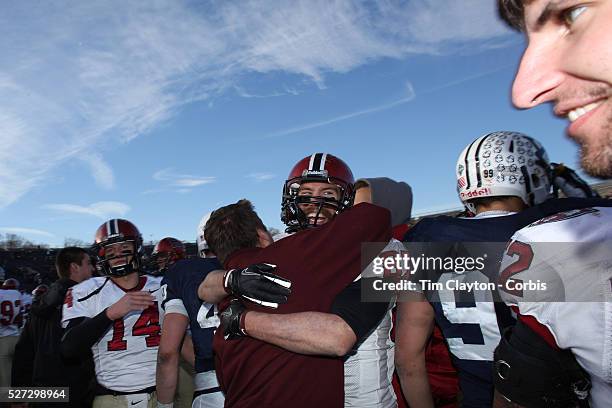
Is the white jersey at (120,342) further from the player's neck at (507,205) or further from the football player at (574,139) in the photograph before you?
the football player at (574,139)

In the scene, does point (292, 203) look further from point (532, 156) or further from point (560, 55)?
point (560, 55)

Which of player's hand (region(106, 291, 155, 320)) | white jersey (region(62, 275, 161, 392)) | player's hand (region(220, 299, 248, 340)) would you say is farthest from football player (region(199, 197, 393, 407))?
white jersey (region(62, 275, 161, 392))

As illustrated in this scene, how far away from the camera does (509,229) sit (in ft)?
8.20

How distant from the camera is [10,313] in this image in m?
8.38

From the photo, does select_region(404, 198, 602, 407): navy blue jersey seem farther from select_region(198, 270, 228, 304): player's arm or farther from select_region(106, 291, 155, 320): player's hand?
select_region(106, 291, 155, 320): player's hand

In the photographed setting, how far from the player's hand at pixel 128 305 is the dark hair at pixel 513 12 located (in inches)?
140

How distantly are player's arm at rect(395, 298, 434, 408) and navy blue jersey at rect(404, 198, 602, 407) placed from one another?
3.6 inches

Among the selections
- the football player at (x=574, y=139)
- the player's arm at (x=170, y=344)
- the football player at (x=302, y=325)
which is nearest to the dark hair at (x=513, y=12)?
the football player at (x=574, y=139)

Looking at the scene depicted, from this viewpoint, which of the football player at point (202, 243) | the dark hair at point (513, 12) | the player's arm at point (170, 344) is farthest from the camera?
the football player at point (202, 243)

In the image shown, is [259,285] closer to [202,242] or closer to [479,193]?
[479,193]

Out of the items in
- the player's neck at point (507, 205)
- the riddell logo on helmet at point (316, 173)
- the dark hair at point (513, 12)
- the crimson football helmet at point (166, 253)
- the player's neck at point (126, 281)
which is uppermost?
the crimson football helmet at point (166, 253)

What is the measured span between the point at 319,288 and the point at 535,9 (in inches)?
57.7

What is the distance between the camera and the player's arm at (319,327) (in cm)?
203

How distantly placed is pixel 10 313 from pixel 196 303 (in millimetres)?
7070
